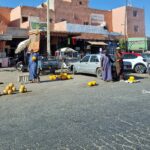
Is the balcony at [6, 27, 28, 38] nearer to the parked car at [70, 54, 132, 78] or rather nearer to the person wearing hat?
the parked car at [70, 54, 132, 78]

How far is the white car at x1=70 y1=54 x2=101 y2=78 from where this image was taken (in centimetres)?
1909

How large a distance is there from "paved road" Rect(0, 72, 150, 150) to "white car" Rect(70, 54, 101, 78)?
844 centimetres

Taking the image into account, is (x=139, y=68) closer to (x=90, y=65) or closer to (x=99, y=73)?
(x=90, y=65)

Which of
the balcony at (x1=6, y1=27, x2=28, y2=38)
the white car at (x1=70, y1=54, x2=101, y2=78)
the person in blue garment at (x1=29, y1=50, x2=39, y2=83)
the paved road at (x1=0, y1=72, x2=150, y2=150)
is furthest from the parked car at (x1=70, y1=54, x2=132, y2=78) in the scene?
the balcony at (x1=6, y1=27, x2=28, y2=38)

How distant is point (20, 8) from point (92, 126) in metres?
42.1

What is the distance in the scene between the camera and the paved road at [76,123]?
5.46 metres

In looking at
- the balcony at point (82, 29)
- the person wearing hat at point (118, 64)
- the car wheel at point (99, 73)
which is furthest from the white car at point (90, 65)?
the balcony at point (82, 29)

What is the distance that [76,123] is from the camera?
22.9ft

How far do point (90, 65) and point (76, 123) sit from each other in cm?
1296

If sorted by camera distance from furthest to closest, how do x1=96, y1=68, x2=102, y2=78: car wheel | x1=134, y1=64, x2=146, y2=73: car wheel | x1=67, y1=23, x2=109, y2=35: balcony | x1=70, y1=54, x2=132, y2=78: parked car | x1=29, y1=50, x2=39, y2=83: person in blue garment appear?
x1=67, y1=23, x2=109, y2=35: balcony < x1=134, y1=64, x2=146, y2=73: car wheel < x1=70, y1=54, x2=132, y2=78: parked car < x1=96, y1=68, x2=102, y2=78: car wheel < x1=29, y1=50, x2=39, y2=83: person in blue garment

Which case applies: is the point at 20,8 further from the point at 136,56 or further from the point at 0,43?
the point at 136,56

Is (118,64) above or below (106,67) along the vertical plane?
above

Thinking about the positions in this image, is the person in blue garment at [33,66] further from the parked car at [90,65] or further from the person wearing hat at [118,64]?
the person wearing hat at [118,64]

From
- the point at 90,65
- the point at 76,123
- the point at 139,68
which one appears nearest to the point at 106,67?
Answer: the point at 90,65
